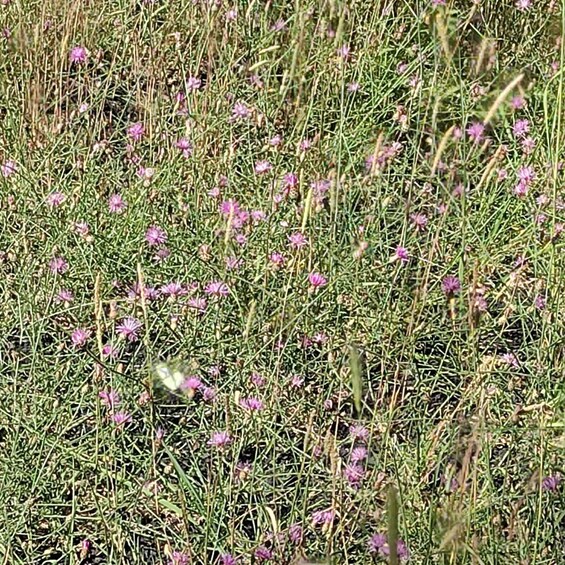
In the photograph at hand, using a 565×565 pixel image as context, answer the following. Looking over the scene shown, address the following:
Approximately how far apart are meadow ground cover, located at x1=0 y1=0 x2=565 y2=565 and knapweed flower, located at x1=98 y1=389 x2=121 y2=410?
0.01m

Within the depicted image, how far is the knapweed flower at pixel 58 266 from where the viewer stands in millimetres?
1445

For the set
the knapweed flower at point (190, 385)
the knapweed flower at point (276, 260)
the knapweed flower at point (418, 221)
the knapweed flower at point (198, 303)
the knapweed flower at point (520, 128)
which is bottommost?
the knapweed flower at point (190, 385)

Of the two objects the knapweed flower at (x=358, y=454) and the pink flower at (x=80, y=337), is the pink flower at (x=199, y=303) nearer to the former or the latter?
the pink flower at (x=80, y=337)

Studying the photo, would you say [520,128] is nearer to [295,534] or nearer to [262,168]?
[262,168]

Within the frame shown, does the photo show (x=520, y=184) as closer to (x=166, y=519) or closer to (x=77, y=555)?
(x=166, y=519)

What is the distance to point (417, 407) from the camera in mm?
1430

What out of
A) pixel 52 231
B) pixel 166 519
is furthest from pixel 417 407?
pixel 52 231

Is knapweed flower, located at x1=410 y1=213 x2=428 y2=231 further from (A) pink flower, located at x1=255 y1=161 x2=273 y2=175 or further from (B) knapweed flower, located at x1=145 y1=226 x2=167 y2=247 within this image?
(B) knapweed flower, located at x1=145 y1=226 x2=167 y2=247

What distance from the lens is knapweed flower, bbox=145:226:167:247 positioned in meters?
1.52

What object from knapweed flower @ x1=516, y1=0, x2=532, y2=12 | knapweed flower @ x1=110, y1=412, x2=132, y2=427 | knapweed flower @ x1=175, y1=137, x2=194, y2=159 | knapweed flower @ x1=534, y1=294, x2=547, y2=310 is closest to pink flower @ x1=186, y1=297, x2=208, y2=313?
knapweed flower @ x1=110, y1=412, x2=132, y2=427

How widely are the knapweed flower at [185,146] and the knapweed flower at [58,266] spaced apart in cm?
30

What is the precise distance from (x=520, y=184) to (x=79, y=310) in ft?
2.45

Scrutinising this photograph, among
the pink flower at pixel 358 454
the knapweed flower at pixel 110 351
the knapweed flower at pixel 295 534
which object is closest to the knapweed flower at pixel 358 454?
the pink flower at pixel 358 454

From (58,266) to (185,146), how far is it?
0.34m
